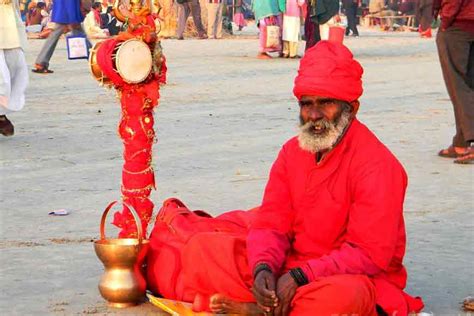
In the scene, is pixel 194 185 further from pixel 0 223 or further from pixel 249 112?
pixel 249 112

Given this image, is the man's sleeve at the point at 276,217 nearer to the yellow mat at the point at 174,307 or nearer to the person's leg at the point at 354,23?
the yellow mat at the point at 174,307

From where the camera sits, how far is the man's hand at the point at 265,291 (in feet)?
13.6

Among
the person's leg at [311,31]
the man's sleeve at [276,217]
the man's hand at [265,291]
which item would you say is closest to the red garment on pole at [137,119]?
the man's sleeve at [276,217]

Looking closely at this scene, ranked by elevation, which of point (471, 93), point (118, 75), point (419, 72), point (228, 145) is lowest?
point (419, 72)

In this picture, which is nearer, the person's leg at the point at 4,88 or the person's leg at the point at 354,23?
the person's leg at the point at 4,88

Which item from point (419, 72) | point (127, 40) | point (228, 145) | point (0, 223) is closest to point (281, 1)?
point (419, 72)

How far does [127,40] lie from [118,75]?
6.0 inches

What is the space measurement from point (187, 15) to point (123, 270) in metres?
25.7

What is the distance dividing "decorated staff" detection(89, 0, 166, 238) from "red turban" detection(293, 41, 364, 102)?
30.7 inches

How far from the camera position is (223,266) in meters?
4.43

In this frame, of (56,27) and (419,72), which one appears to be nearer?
(56,27)

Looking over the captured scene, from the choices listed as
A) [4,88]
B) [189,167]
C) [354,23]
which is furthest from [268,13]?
[354,23]

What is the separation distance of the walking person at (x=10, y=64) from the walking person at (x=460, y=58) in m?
3.60

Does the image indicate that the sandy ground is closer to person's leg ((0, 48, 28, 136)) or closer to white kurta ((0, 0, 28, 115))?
person's leg ((0, 48, 28, 136))
